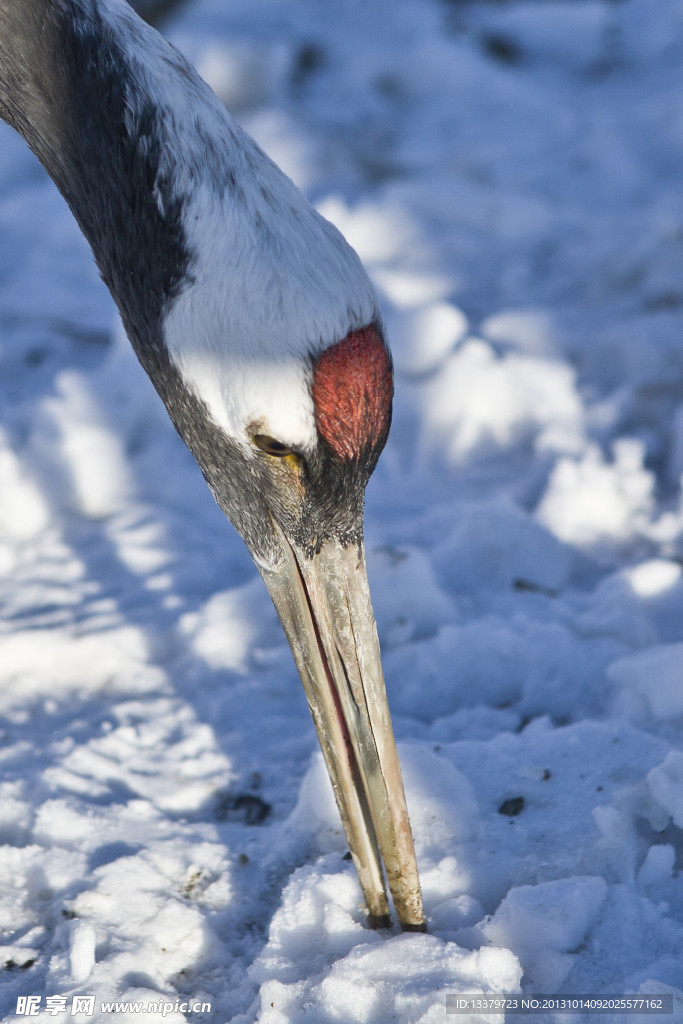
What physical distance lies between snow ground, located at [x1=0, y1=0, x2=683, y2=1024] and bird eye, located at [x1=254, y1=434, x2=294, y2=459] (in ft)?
2.98

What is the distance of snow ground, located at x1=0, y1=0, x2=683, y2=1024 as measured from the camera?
6.61 ft

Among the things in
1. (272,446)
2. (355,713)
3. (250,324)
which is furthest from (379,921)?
(250,324)

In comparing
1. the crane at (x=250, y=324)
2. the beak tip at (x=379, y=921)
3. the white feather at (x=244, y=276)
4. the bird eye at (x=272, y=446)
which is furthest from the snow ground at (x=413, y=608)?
the white feather at (x=244, y=276)

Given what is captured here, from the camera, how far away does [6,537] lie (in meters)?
3.36

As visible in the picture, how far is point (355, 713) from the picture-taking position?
2.00 m

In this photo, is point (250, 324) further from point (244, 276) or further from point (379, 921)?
point (379, 921)

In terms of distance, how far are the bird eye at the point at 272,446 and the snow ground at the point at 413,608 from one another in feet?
2.98

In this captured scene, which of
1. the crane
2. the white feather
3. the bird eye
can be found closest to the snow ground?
the crane

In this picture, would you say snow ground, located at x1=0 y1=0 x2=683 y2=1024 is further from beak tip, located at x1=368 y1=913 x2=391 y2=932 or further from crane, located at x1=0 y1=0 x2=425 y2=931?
crane, located at x1=0 y1=0 x2=425 y2=931

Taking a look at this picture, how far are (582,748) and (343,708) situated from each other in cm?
73

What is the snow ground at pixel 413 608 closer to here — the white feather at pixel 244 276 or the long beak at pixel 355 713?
the long beak at pixel 355 713

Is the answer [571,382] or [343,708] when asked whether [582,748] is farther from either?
[571,382]

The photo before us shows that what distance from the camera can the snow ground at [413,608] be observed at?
6.61 ft

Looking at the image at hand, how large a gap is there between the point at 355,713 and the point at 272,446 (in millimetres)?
602
